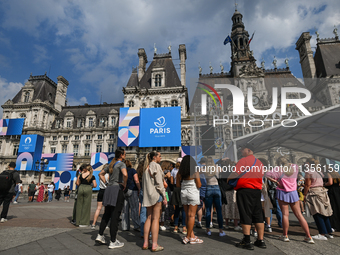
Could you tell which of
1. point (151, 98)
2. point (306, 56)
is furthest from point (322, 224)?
point (306, 56)

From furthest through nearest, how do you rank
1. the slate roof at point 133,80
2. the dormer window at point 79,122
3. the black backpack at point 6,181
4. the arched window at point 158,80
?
the dormer window at point 79,122, the slate roof at point 133,80, the arched window at point 158,80, the black backpack at point 6,181

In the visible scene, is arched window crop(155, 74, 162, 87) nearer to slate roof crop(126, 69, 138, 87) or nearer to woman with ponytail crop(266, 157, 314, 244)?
slate roof crop(126, 69, 138, 87)

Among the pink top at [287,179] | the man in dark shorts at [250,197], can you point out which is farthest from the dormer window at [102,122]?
the man in dark shorts at [250,197]

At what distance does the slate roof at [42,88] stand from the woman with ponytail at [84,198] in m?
39.4

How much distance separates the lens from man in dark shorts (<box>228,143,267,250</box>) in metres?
4.05

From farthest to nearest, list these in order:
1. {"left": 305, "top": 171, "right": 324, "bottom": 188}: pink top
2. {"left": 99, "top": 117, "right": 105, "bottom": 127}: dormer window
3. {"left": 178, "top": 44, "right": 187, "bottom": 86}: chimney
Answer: {"left": 99, "top": 117, "right": 105, "bottom": 127}: dormer window < {"left": 178, "top": 44, "right": 187, "bottom": 86}: chimney < {"left": 305, "top": 171, "right": 324, "bottom": 188}: pink top

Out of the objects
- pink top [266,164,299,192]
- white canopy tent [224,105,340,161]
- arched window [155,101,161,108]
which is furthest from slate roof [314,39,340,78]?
pink top [266,164,299,192]

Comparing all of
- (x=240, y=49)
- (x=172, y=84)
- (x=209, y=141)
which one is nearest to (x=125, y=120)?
(x=172, y=84)

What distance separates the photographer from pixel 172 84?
1316 inches

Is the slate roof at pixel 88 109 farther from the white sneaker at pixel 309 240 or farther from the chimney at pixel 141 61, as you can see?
the white sneaker at pixel 309 240

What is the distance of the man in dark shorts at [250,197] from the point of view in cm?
405

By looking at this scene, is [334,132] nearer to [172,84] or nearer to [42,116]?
[172,84]

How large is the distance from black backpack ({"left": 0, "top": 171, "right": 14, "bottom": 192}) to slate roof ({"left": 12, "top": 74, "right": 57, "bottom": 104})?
37629 millimetres

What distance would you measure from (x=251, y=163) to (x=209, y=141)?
10.0 m
